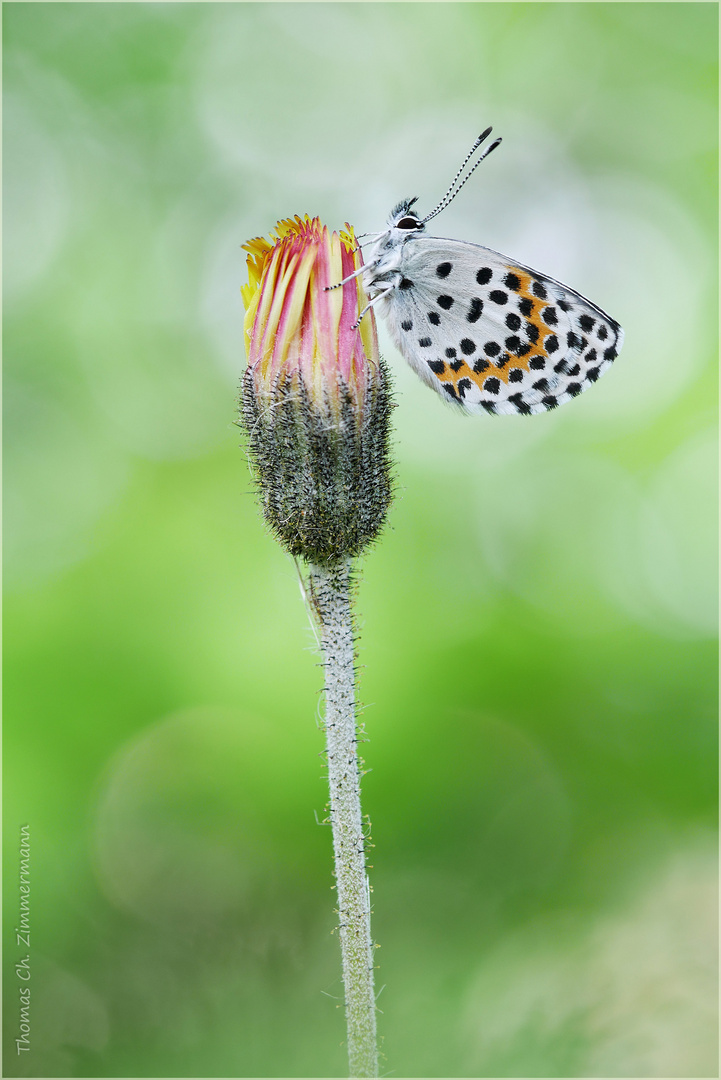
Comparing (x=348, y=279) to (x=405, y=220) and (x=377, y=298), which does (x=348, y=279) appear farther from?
(x=405, y=220)

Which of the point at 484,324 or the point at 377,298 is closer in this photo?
the point at 377,298

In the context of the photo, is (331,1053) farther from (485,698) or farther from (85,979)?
(485,698)

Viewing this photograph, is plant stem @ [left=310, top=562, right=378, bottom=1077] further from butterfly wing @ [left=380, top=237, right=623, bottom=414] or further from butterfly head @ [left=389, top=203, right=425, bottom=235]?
butterfly head @ [left=389, top=203, right=425, bottom=235]

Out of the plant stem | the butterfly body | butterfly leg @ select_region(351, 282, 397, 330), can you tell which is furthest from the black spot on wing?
the plant stem

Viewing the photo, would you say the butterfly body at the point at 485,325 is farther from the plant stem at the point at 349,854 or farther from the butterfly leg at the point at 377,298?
the plant stem at the point at 349,854

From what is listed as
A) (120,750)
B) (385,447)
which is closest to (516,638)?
(120,750)

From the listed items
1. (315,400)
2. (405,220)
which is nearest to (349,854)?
(315,400)

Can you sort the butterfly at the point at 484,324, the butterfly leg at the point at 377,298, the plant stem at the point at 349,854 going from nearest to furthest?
the plant stem at the point at 349,854 < the butterfly leg at the point at 377,298 < the butterfly at the point at 484,324

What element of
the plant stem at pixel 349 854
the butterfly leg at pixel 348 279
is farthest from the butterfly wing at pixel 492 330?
the plant stem at pixel 349 854
